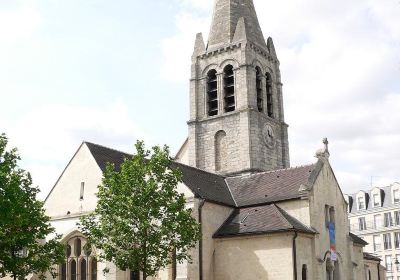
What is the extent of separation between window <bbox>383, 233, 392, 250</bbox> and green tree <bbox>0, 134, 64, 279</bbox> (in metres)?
53.9

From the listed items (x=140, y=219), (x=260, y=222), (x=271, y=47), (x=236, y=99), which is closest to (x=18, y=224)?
(x=140, y=219)

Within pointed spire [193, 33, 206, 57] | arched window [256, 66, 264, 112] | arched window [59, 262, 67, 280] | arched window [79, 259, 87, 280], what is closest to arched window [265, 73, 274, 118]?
arched window [256, 66, 264, 112]

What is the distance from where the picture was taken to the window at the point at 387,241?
244ft

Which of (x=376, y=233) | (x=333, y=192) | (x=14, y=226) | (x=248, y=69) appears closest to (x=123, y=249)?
(x=14, y=226)

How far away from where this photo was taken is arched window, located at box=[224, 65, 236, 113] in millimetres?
54281

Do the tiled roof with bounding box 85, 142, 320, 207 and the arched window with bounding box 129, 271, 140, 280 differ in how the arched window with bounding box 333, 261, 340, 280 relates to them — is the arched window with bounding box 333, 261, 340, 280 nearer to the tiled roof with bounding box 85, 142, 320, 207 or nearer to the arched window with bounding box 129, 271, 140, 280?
the tiled roof with bounding box 85, 142, 320, 207

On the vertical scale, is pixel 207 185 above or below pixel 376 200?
below

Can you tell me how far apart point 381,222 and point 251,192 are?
39.9 meters

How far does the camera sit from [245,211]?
3956 centimetres

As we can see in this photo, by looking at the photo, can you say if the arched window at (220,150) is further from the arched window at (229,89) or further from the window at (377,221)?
the window at (377,221)

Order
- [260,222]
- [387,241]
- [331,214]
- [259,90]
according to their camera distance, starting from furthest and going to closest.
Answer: [387,241], [259,90], [331,214], [260,222]

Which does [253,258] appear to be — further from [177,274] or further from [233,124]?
[233,124]

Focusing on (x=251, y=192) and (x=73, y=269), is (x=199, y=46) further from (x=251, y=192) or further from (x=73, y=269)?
(x=73, y=269)

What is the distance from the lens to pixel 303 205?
3778cm
